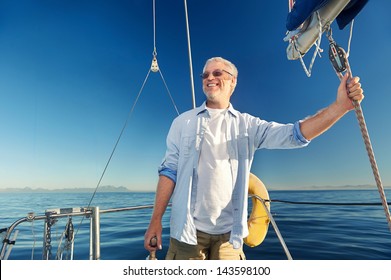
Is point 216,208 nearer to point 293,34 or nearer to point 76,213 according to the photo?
point 76,213

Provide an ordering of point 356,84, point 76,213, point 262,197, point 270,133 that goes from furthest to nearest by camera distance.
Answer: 1. point 262,197
2. point 76,213
3. point 270,133
4. point 356,84

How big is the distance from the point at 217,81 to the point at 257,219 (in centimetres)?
225

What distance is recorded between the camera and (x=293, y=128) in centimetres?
179

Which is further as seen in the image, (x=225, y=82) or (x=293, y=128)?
(x=225, y=82)

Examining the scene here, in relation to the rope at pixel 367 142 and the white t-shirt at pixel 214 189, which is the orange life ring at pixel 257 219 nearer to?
the white t-shirt at pixel 214 189

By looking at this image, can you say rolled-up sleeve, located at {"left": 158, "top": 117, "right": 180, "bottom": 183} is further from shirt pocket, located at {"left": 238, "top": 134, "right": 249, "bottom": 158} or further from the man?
shirt pocket, located at {"left": 238, "top": 134, "right": 249, "bottom": 158}

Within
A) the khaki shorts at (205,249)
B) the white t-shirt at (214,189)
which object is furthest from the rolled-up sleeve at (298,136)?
the khaki shorts at (205,249)

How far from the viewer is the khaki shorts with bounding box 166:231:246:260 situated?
183 centimetres

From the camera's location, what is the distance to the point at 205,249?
1.88 meters

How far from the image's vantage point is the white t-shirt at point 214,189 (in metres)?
1.84

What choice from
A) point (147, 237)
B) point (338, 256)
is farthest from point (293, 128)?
point (338, 256)

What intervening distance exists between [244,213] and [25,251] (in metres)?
7.33

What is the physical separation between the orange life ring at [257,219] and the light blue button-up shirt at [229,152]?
5.02 feet
